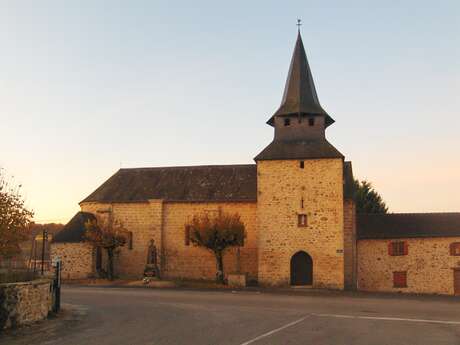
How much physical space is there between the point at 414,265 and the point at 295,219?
8.45 meters

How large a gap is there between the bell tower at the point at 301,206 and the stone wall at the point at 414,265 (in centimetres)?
422

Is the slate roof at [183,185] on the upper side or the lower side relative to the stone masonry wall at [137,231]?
upper

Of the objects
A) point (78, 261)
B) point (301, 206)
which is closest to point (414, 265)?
point (301, 206)

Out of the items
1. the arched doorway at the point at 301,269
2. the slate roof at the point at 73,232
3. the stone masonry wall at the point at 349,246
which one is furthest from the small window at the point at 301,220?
the slate roof at the point at 73,232

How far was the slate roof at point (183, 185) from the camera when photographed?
34.7m

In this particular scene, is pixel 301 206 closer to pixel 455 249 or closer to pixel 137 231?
pixel 455 249

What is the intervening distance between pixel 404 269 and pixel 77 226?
2149cm

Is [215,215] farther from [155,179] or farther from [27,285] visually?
[27,285]

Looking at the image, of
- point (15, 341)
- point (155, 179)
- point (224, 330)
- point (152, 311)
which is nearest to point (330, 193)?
point (155, 179)

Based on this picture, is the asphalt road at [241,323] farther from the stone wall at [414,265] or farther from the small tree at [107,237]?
the small tree at [107,237]

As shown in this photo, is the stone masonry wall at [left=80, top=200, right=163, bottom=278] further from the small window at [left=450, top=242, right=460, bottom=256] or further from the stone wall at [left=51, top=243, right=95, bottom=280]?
the small window at [left=450, top=242, right=460, bottom=256]

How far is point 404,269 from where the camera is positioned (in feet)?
107

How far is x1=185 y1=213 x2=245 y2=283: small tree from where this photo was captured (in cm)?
3062

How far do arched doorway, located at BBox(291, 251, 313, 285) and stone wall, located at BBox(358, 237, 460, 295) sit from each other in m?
4.50
